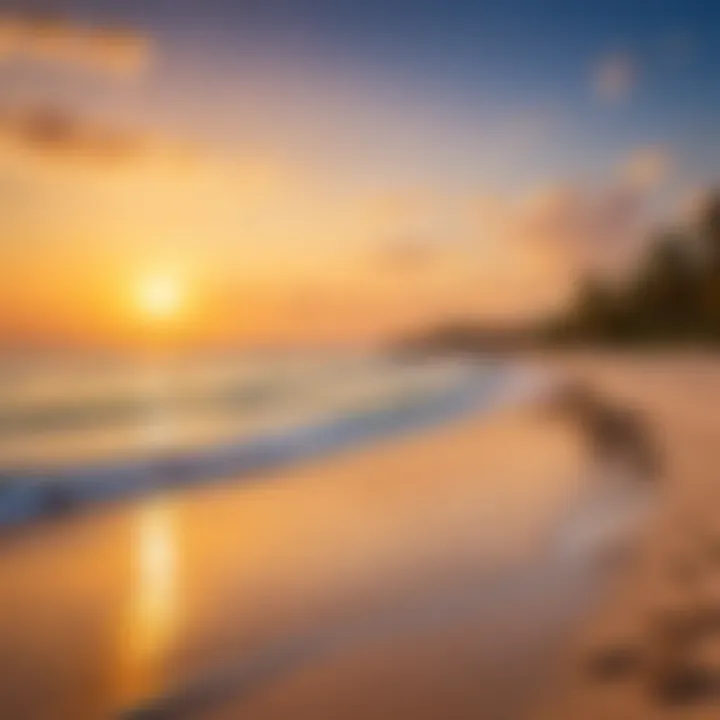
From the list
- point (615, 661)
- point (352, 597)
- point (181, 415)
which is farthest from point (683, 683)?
point (181, 415)

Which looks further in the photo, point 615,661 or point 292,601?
point 292,601

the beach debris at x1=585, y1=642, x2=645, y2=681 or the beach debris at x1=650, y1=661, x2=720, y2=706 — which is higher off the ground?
the beach debris at x1=585, y1=642, x2=645, y2=681

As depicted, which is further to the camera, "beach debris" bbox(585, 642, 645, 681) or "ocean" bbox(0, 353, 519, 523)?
"ocean" bbox(0, 353, 519, 523)

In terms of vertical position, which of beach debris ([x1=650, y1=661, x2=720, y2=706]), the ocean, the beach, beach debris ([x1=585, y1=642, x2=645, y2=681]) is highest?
the ocean

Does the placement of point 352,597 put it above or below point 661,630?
above

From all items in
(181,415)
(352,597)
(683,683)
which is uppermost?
(181,415)

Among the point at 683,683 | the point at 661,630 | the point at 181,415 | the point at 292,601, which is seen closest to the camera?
the point at 683,683

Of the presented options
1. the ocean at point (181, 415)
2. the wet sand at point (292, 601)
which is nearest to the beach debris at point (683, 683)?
A: the wet sand at point (292, 601)

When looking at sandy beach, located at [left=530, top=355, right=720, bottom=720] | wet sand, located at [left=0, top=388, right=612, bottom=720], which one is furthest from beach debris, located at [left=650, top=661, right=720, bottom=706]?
wet sand, located at [left=0, top=388, right=612, bottom=720]

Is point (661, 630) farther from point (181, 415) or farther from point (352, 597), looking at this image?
point (181, 415)

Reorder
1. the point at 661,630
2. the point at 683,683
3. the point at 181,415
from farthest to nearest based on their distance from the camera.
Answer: the point at 181,415 → the point at 661,630 → the point at 683,683

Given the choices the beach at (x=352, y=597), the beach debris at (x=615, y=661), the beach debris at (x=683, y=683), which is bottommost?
the beach debris at (x=683, y=683)

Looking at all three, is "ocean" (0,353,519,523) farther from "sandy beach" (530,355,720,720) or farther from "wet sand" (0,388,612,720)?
"sandy beach" (530,355,720,720)

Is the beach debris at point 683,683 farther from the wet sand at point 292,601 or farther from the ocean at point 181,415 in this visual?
the ocean at point 181,415
